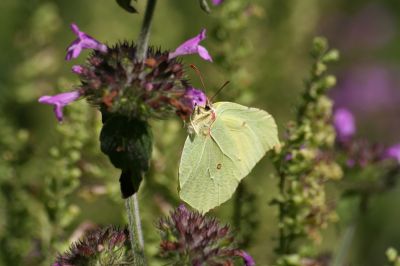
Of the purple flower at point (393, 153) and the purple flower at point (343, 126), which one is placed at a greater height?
the purple flower at point (343, 126)

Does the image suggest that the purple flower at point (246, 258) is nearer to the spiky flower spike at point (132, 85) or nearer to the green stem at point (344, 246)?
the spiky flower spike at point (132, 85)

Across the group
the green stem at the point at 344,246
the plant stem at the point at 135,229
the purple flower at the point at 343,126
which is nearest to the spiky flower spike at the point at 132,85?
the plant stem at the point at 135,229

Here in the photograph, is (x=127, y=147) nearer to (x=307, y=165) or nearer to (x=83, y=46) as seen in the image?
(x=83, y=46)

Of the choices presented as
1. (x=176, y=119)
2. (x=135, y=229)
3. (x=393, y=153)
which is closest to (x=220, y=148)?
(x=135, y=229)

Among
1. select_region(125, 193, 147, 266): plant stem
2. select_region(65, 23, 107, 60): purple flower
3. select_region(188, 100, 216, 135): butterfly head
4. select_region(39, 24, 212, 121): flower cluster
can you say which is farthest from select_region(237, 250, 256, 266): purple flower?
select_region(65, 23, 107, 60): purple flower

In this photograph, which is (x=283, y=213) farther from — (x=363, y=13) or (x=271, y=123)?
(x=363, y=13)

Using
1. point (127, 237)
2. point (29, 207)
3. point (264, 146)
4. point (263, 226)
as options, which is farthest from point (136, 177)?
point (263, 226)
